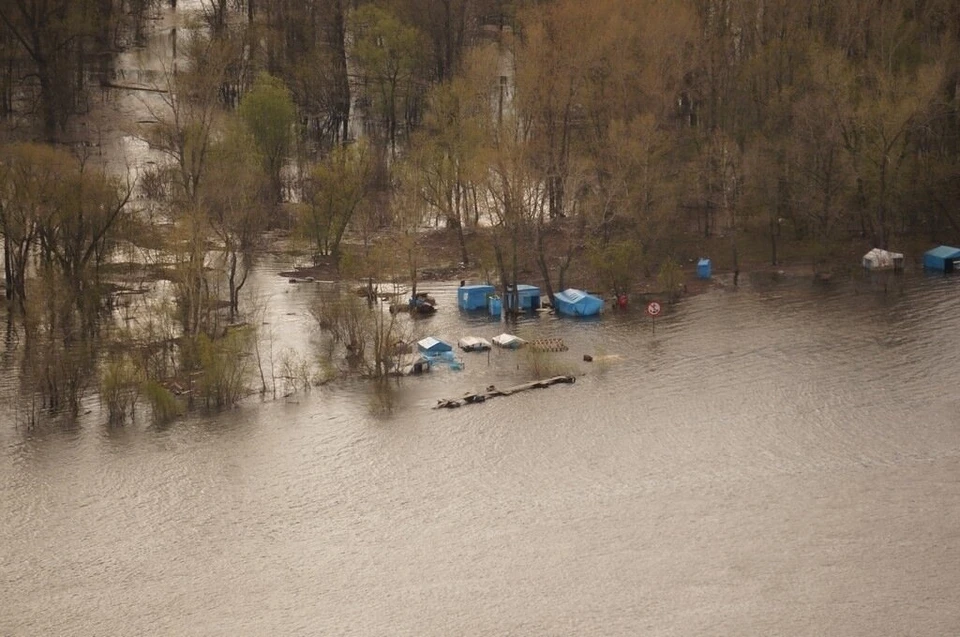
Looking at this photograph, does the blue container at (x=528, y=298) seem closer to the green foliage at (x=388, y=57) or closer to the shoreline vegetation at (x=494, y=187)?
the shoreline vegetation at (x=494, y=187)

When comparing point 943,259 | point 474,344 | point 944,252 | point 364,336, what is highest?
point 944,252

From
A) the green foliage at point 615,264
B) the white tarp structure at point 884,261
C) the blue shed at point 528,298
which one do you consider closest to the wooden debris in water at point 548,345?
the blue shed at point 528,298

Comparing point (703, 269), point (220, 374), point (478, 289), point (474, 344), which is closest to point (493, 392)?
point (474, 344)

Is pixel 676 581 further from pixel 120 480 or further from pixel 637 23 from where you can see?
pixel 637 23

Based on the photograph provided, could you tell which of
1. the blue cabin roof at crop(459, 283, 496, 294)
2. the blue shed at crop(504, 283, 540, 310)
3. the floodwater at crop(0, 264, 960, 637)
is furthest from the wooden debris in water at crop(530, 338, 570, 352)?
the blue cabin roof at crop(459, 283, 496, 294)

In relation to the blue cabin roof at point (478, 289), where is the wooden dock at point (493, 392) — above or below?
below

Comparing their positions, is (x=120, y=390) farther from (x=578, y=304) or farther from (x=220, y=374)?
(x=578, y=304)
